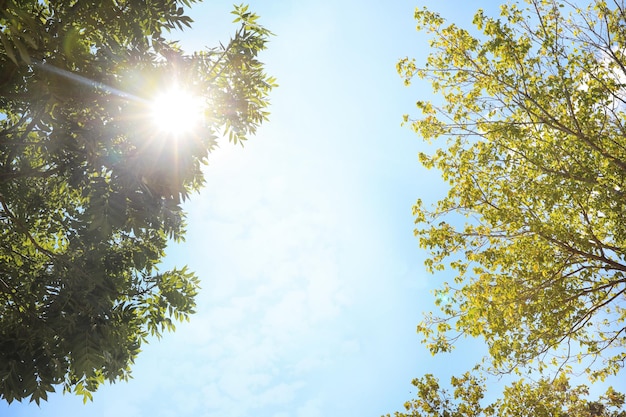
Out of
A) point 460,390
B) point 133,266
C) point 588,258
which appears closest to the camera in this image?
point 133,266

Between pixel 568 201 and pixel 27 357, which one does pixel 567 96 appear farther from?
pixel 27 357

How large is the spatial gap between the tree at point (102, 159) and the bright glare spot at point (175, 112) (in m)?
0.15

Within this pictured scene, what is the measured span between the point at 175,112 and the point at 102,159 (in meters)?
1.80

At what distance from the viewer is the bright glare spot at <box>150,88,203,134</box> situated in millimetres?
8234

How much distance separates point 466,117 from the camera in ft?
42.8

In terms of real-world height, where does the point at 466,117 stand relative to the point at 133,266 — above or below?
above

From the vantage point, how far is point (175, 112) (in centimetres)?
875

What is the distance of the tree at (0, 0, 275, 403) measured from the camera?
771cm

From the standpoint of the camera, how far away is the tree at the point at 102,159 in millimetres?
7707

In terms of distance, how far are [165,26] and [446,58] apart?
28.9 feet

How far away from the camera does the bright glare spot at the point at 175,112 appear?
8.23 m

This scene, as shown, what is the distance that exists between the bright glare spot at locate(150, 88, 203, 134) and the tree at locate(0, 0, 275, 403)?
15 centimetres

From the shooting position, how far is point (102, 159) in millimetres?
8203

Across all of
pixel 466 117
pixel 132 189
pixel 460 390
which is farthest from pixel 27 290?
pixel 460 390
